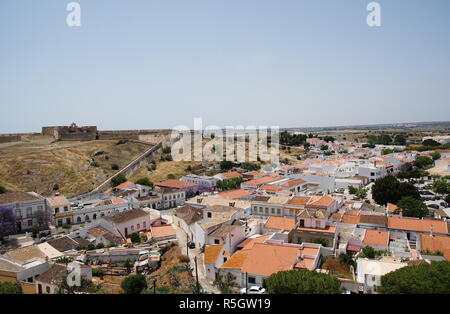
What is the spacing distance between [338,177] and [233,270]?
29538 mm

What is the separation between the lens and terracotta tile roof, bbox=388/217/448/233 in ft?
62.6

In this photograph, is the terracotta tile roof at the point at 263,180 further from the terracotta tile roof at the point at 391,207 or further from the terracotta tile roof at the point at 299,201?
the terracotta tile roof at the point at 391,207

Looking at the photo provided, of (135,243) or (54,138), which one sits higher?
(54,138)

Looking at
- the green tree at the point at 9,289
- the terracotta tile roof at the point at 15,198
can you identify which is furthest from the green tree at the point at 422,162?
the green tree at the point at 9,289

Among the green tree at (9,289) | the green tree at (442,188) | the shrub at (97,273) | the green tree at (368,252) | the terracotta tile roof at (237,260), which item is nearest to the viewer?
the green tree at (9,289)

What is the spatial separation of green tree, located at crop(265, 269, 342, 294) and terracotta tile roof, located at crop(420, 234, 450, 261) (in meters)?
8.79

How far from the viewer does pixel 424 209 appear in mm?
23656

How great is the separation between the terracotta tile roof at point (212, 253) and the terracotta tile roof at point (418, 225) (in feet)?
35.0

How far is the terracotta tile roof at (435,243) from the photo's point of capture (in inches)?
666


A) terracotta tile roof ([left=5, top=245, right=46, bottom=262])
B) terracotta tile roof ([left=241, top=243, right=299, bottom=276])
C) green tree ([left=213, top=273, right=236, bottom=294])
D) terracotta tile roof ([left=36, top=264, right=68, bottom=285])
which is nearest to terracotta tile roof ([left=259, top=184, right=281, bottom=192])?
terracotta tile roof ([left=241, top=243, right=299, bottom=276])

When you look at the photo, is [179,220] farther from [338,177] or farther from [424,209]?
[338,177]
